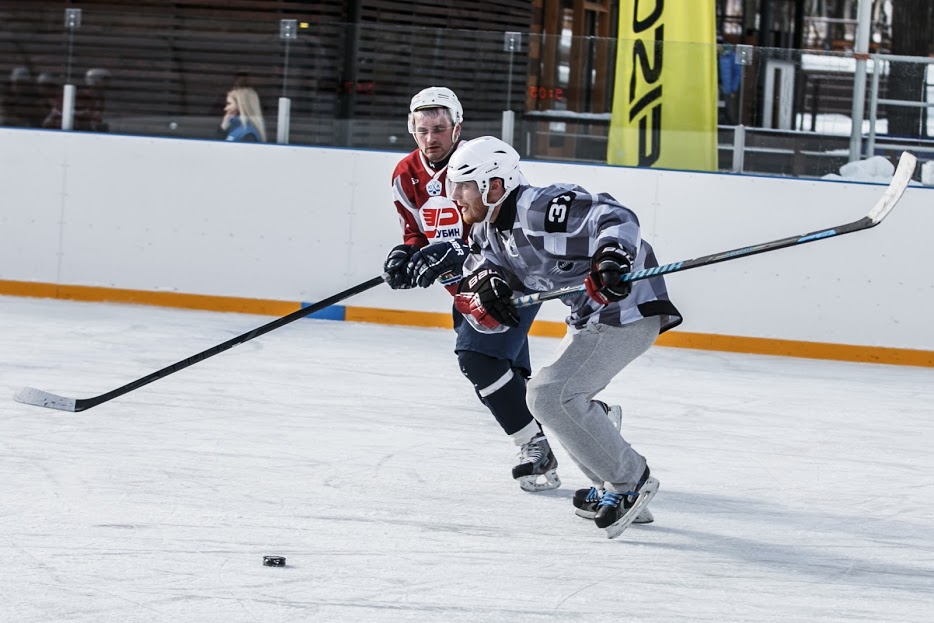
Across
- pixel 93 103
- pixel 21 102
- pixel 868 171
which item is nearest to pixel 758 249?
pixel 868 171

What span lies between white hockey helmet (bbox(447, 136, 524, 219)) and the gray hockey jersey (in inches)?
2.0

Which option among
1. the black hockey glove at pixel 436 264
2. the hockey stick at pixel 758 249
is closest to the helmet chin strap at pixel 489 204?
the hockey stick at pixel 758 249

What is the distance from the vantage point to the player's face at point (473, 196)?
323 cm

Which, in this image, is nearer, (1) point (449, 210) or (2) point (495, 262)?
(2) point (495, 262)

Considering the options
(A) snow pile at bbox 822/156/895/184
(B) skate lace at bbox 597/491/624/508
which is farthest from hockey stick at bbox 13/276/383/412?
(A) snow pile at bbox 822/156/895/184

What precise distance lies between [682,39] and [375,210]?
193cm

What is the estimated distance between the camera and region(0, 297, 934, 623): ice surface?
2.84 metres

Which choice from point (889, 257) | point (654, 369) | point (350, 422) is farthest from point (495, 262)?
point (889, 257)

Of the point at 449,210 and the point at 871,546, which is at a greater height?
the point at 449,210

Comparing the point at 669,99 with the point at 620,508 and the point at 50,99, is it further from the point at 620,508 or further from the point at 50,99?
the point at 620,508

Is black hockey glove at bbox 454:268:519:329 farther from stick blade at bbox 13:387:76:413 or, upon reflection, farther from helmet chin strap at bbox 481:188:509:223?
stick blade at bbox 13:387:76:413

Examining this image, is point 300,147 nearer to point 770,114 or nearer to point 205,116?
point 205,116

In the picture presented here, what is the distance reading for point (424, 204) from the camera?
410 cm

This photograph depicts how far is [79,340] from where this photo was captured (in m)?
6.32
